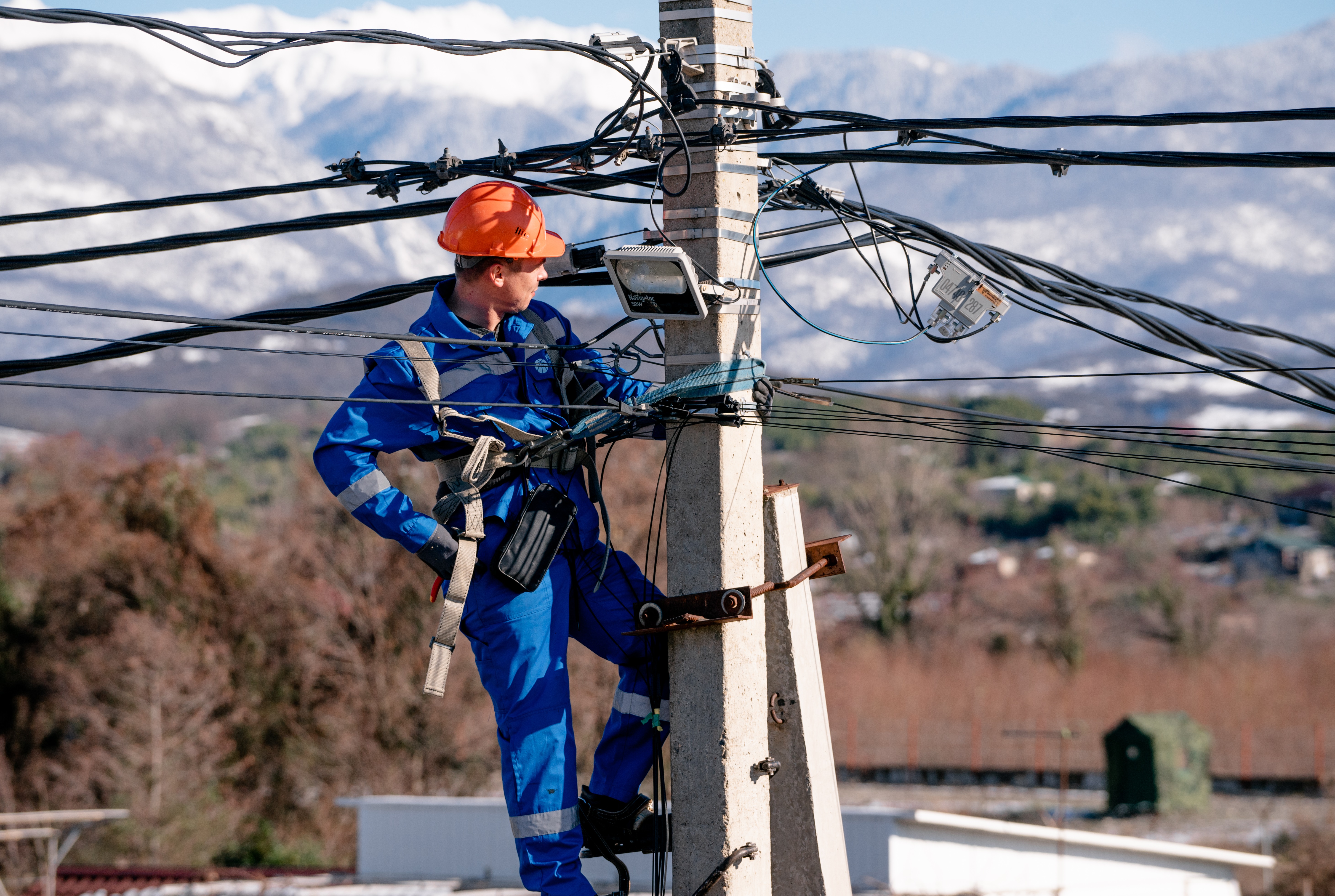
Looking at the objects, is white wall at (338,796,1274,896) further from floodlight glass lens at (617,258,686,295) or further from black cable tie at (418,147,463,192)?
floodlight glass lens at (617,258,686,295)

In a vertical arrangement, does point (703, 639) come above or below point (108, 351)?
below

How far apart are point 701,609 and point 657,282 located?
118 centimetres

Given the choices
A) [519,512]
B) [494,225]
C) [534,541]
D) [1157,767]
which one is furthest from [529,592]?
[1157,767]

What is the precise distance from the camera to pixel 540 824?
524cm

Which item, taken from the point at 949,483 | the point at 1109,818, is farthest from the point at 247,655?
the point at 949,483

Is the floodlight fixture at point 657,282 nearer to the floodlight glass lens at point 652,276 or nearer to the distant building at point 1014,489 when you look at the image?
the floodlight glass lens at point 652,276

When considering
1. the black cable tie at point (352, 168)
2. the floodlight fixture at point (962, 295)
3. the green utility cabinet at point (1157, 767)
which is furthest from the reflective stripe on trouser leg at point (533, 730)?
the green utility cabinet at point (1157, 767)

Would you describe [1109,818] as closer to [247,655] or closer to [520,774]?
[247,655]

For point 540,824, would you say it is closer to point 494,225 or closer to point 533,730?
point 533,730

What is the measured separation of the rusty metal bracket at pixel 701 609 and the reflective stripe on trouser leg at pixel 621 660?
0.44 feet

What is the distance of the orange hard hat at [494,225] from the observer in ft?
18.1

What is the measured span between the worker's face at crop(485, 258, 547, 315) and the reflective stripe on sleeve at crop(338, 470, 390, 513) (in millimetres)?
848

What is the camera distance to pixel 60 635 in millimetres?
37031

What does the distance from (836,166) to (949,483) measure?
6795 centimetres
